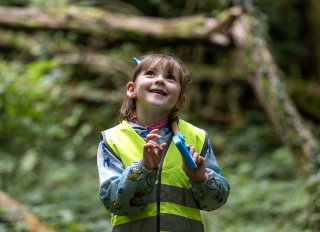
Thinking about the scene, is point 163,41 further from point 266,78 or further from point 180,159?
point 180,159

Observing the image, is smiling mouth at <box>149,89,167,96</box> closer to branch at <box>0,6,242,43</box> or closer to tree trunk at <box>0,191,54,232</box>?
tree trunk at <box>0,191,54,232</box>

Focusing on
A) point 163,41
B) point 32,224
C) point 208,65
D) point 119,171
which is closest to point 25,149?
point 32,224

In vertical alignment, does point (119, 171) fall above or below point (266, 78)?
above

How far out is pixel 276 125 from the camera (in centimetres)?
531

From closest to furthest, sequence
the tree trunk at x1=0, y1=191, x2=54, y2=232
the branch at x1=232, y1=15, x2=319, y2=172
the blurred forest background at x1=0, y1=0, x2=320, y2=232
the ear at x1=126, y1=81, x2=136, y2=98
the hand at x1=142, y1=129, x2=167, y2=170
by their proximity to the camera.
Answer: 1. the hand at x1=142, y1=129, x2=167, y2=170
2. the ear at x1=126, y1=81, x2=136, y2=98
3. the tree trunk at x1=0, y1=191, x2=54, y2=232
4. the blurred forest background at x1=0, y1=0, x2=320, y2=232
5. the branch at x1=232, y1=15, x2=319, y2=172

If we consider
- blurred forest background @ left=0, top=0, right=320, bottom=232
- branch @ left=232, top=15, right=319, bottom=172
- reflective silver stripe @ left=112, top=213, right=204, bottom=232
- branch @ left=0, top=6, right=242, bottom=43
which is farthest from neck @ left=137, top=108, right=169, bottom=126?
branch @ left=0, top=6, right=242, bottom=43

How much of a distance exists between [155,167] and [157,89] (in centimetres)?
45

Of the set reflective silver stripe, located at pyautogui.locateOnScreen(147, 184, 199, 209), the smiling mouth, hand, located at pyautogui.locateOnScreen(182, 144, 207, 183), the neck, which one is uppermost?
the smiling mouth

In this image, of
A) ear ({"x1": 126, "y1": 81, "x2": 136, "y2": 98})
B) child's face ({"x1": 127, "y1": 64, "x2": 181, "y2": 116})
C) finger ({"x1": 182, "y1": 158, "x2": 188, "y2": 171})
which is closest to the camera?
finger ({"x1": 182, "y1": 158, "x2": 188, "y2": 171})

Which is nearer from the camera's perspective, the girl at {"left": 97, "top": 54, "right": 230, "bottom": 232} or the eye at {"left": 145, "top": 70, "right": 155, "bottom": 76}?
the girl at {"left": 97, "top": 54, "right": 230, "bottom": 232}

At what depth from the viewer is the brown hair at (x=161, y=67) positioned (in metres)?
2.20

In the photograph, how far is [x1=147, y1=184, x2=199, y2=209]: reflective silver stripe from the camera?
201 cm

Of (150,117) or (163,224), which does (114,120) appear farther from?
(163,224)

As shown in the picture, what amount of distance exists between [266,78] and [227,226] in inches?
79.0
